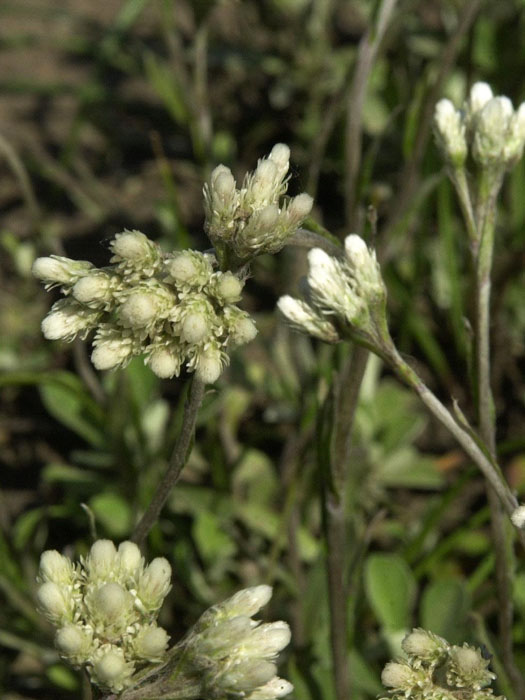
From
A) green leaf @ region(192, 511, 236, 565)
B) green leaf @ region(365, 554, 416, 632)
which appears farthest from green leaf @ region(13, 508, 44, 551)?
green leaf @ region(365, 554, 416, 632)

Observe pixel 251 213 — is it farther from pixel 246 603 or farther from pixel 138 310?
pixel 246 603

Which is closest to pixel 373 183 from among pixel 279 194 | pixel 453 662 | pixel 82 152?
pixel 82 152

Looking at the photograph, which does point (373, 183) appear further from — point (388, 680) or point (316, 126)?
point (388, 680)

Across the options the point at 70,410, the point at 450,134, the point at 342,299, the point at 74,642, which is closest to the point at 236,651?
the point at 74,642

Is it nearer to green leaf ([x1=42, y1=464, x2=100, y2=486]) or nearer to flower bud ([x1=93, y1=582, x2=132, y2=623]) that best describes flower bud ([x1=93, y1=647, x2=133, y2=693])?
flower bud ([x1=93, y1=582, x2=132, y2=623])

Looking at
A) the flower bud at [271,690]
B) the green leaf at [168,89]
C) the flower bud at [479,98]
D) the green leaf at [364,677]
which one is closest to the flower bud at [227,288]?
the flower bud at [271,690]

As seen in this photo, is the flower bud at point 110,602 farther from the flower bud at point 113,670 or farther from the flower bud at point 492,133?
the flower bud at point 492,133
